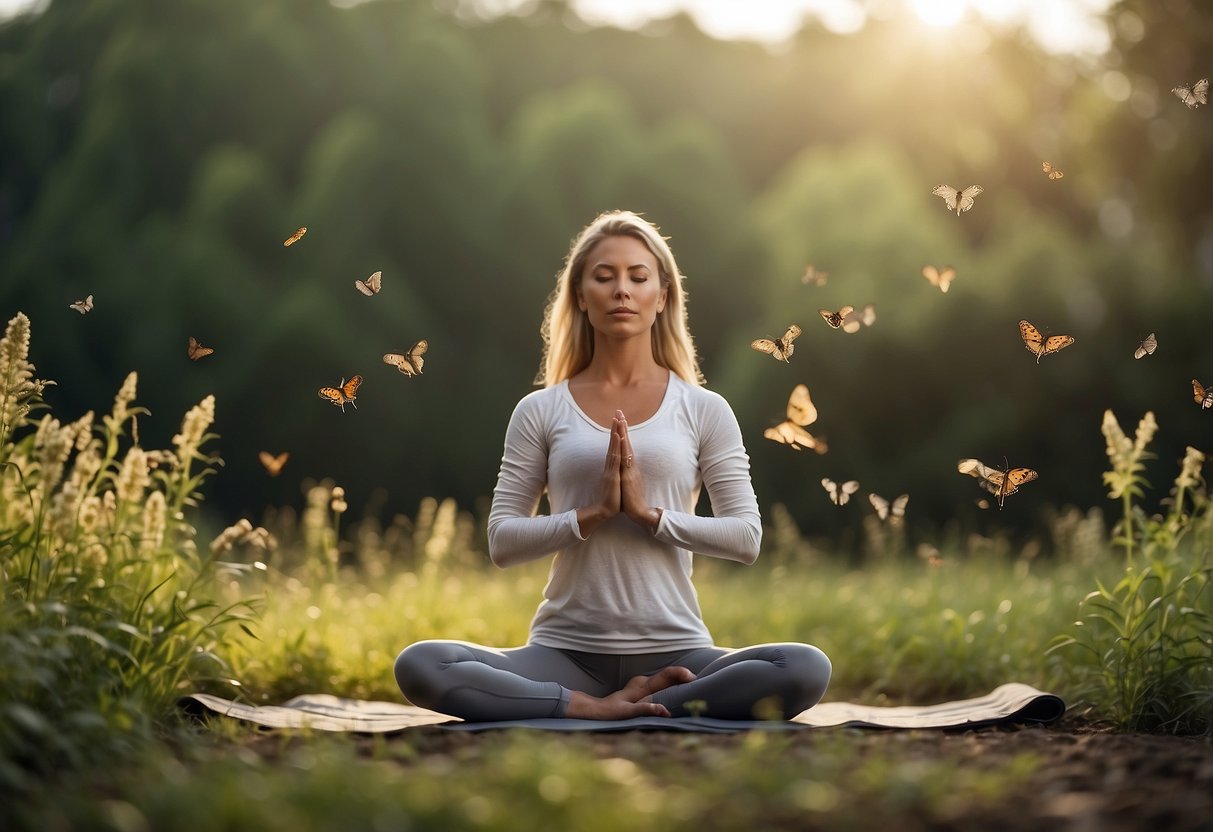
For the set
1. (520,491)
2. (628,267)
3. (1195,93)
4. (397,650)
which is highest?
(1195,93)

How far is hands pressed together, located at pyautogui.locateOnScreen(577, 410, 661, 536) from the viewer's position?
3473 millimetres

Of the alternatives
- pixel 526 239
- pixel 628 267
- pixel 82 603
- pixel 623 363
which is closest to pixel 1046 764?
pixel 623 363

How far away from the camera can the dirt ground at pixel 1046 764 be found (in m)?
2.11

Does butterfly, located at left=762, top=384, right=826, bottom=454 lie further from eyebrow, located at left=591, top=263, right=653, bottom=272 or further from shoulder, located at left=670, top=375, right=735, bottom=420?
eyebrow, located at left=591, top=263, right=653, bottom=272

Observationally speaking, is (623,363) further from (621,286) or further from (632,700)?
(632,700)

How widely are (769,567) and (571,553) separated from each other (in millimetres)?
Result: 5410

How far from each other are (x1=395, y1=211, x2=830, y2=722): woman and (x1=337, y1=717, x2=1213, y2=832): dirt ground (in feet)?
0.86

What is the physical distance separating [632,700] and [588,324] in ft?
4.19

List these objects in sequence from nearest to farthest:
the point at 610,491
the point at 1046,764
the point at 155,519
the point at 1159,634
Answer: the point at 1046,764 < the point at 610,491 < the point at 1159,634 < the point at 155,519

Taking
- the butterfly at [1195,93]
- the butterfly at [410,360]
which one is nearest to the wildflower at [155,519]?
the butterfly at [410,360]

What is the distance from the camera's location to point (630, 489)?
349 centimetres

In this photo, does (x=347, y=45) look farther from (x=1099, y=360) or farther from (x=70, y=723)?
(x=70, y=723)

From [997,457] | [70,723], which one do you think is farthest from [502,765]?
[997,457]

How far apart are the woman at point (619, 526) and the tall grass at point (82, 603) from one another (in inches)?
29.7
